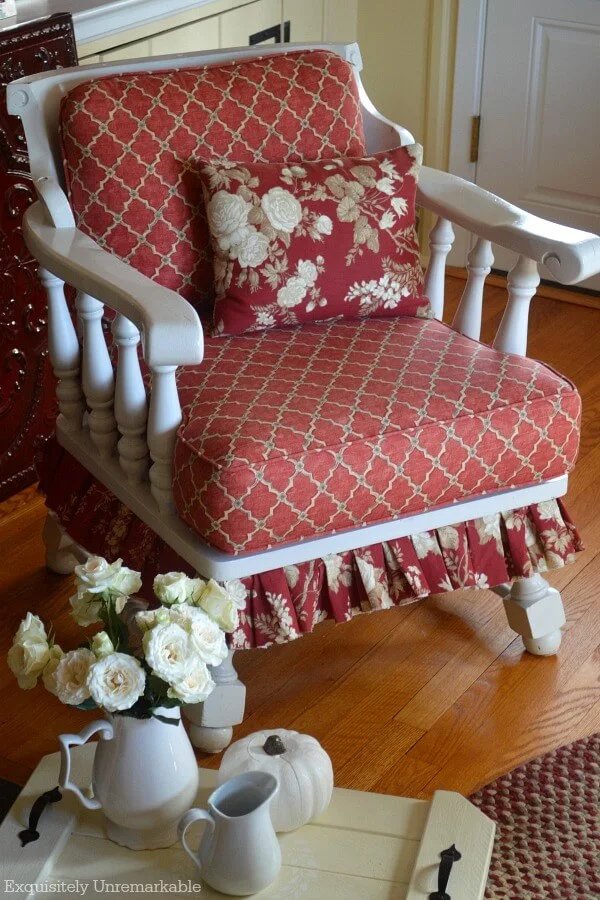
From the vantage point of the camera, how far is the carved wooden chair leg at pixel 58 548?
1.98 metres

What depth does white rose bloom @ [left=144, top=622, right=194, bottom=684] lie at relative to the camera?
3.49 ft

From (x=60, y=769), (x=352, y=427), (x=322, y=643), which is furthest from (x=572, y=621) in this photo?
(x=60, y=769)

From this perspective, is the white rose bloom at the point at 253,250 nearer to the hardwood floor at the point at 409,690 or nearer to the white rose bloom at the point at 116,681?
the hardwood floor at the point at 409,690

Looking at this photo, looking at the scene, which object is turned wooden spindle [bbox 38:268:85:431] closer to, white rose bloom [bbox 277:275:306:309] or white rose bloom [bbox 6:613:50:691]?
white rose bloom [bbox 277:275:306:309]

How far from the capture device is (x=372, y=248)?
178 centimetres

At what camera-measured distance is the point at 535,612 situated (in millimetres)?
1805

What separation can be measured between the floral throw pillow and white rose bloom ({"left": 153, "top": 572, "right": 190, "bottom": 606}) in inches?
28.2

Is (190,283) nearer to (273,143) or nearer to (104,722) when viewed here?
(273,143)

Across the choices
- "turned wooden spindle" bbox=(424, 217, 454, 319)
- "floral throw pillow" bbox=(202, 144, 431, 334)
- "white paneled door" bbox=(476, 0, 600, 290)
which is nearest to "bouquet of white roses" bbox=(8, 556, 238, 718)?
"floral throw pillow" bbox=(202, 144, 431, 334)

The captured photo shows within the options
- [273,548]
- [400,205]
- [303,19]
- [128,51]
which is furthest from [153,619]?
[303,19]

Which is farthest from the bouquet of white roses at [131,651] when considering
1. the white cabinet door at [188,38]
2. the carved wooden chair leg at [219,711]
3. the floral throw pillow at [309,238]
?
the white cabinet door at [188,38]

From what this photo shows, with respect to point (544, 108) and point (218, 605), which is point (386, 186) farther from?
point (544, 108)

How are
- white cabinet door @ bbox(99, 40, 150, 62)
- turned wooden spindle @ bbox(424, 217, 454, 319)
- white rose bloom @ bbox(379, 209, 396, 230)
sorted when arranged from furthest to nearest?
white cabinet door @ bbox(99, 40, 150, 62), turned wooden spindle @ bbox(424, 217, 454, 319), white rose bloom @ bbox(379, 209, 396, 230)

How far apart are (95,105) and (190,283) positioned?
0.97ft
